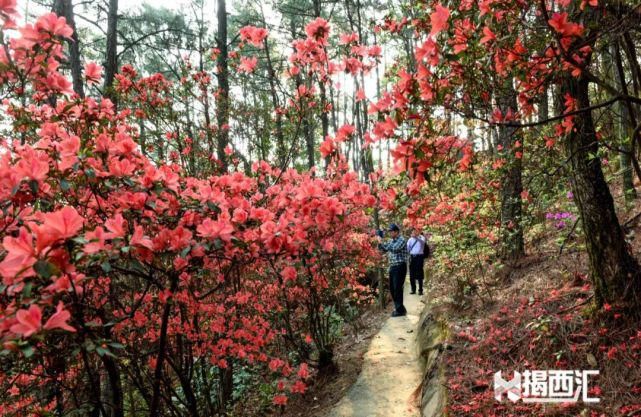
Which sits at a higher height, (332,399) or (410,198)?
(410,198)

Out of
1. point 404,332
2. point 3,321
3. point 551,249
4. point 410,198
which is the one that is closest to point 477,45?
point 410,198

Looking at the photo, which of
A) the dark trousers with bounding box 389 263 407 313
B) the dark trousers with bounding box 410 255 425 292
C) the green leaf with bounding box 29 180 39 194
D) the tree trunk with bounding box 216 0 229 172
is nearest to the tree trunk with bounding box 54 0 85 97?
the tree trunk with bounding box 216 0 229 172

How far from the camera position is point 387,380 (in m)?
5.13

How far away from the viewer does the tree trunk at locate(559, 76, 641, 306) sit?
124 inches

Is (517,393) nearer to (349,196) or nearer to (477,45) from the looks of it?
(349,196)

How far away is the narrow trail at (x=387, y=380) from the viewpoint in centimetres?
446

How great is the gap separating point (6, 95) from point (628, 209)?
7392mm

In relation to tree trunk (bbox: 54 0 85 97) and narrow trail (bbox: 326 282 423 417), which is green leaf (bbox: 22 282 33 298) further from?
tree trunk (bbox: 54 0 85 97)

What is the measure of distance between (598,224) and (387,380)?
319 cm

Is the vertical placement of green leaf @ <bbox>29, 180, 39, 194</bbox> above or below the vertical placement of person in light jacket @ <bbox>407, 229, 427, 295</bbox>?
above

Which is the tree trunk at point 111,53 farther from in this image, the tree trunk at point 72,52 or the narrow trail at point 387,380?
the narrow trail at point 387,380

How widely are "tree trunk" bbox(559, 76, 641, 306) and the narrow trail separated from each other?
230cm

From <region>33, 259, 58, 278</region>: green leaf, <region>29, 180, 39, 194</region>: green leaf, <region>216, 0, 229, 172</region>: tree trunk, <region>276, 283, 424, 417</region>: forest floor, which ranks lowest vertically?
<region>276, 283, 424, 417</region>: forest floor

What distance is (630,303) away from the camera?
3117mm
